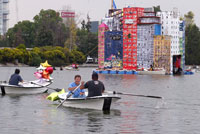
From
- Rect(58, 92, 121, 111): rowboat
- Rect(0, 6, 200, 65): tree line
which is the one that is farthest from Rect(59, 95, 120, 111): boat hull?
Rect(0, 6, 200, 65): tree line

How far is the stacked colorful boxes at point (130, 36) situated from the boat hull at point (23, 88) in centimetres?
6531

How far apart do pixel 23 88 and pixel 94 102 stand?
1277cm

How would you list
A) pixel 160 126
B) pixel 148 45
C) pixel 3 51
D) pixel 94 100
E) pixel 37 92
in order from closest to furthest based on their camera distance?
pixel 160 126, pixel 94 100, pixel 37 92, pixel 148 45, pixel 3 51

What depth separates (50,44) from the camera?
177 m

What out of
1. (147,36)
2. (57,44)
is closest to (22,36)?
(57,44)

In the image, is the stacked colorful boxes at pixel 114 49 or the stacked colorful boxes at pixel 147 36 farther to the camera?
the stacked colorful boxes at pixel 114 49

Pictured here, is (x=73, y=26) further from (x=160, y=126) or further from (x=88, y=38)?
(x=160, y=126)

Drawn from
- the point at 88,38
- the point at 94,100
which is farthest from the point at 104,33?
the point at 94,100

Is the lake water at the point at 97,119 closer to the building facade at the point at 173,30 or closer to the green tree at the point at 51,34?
the building facade at the point at 173,30

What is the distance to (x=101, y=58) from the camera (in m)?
112

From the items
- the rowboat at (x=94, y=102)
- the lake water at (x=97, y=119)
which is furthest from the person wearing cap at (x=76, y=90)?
the lake water at (x=97, y=119)

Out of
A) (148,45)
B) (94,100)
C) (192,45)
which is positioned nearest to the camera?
(94,100)

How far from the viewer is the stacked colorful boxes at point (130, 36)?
10519 centimetres

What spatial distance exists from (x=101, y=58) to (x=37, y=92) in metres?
71.4
